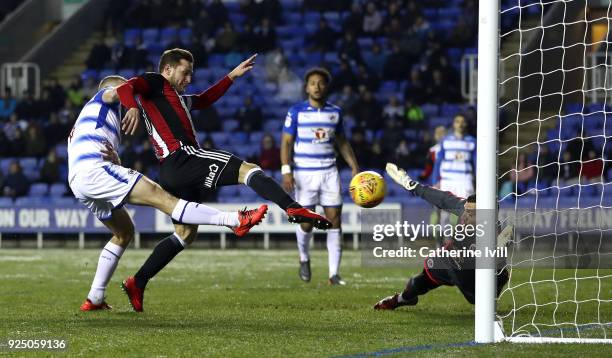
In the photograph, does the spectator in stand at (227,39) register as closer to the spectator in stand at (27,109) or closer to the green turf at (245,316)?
the spectator in stand at (27,109)

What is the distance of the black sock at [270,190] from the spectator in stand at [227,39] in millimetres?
16801

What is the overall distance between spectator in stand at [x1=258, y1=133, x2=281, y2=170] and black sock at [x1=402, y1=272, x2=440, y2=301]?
11.6m

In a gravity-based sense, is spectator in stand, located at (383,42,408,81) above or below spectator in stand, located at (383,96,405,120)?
above

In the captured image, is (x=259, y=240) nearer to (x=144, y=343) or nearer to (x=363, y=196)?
(x=363, y=196)

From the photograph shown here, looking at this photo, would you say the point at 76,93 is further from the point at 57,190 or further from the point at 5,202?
the point at 5,202

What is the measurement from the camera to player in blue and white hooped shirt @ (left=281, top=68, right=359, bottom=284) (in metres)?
11.9

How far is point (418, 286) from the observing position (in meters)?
8.59

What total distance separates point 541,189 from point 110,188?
14.8 ft

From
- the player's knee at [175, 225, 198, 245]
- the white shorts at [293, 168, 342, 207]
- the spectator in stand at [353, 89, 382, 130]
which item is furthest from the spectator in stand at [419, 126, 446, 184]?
the player's knee at [175, 225, 198, 245]

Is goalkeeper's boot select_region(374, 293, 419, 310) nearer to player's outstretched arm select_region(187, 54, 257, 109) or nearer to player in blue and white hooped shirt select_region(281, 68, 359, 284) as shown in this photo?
player's outstretched arm select_region(187, 54, 257, 109)

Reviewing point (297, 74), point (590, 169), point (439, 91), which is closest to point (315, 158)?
point (590, 169)

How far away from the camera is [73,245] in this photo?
20.0 m

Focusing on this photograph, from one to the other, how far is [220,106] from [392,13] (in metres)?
4.23

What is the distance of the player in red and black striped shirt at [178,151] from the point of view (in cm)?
782
